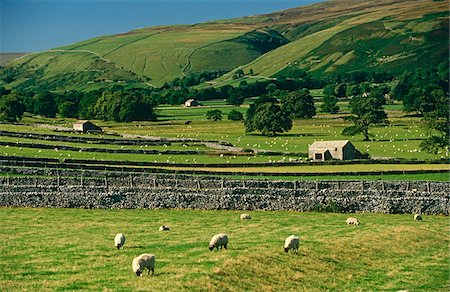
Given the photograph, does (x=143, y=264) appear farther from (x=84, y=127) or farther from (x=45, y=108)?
(x=45, y=108)

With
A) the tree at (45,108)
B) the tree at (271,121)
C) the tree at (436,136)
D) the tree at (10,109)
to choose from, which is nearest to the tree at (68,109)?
the tree at (45,108)

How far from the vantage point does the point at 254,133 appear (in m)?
121

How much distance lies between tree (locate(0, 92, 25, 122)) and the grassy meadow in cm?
9835

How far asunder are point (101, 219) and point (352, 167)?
121ft

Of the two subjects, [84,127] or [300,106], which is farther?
[300,106]

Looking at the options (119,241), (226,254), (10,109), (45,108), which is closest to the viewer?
(226,254)

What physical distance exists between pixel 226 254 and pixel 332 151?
177 feet

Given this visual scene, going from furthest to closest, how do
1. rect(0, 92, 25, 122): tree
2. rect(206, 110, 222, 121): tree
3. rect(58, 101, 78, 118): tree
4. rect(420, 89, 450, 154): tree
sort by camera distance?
rect(58, 101, 78, 118): tree
rect(206, 110, 222, 121): tree
rect(0, 92, 25, 122): tree
rect(420, 89, 450, 154): tree

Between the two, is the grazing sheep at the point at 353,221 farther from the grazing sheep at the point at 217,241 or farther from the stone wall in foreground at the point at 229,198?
the grazing sheep at the point at 217,241

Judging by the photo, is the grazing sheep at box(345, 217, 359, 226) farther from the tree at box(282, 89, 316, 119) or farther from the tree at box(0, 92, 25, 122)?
the tree at box(282, 89, 316, 119)

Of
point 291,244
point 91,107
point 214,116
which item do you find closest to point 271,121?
point 214,116

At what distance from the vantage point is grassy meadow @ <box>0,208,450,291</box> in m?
26.9

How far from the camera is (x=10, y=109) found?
14138 centimetres

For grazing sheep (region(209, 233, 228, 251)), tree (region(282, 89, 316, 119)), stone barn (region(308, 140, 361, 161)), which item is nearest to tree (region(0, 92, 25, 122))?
tree (region(282, 89, 316, 119))
